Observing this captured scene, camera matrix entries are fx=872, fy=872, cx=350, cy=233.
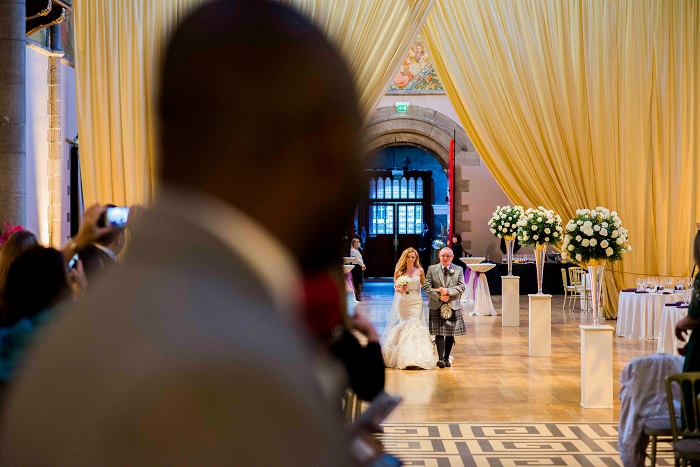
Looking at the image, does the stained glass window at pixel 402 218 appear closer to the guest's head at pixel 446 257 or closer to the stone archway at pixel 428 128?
the stone archway at pixel 428 128

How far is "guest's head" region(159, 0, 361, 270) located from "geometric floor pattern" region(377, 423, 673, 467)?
563 cm

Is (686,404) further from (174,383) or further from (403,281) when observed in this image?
(403,281)

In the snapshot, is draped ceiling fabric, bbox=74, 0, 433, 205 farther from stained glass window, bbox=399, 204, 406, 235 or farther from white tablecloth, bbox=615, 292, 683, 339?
stained glass window, bbox=399, 204, 406, 235

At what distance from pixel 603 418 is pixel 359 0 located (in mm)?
6442

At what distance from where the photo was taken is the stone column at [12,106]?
386 inches

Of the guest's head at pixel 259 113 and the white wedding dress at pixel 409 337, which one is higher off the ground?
the guest's head at pixel 259 113

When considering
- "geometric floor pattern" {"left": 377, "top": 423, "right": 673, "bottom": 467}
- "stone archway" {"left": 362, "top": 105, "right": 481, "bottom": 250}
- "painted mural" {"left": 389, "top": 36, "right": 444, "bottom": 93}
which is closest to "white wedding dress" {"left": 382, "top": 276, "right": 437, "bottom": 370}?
"geometric floor pattern" {"left": 377, "top": 423, "right": 673, "bottom": 467}

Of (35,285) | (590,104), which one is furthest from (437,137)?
(35,285)

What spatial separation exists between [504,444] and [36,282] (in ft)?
14.9

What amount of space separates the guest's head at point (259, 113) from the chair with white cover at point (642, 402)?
5.35 metres

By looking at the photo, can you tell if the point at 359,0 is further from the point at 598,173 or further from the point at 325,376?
the point at 325,376

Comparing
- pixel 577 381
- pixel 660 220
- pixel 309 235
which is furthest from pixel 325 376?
pixel 660 220

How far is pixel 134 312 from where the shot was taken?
338 millimetres

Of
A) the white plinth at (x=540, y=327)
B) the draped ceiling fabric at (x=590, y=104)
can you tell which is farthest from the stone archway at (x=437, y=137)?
the white plinth at (x=540, y=327)
